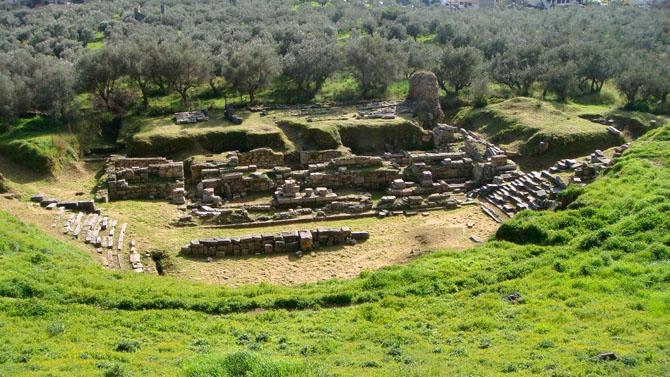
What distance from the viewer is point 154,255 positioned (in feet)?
73.0

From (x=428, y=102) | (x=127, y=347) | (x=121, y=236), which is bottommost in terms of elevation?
(x=121, y=236)

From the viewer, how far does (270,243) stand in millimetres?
23547

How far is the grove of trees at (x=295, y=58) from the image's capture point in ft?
126

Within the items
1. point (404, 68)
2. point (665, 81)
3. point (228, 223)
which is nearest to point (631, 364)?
point (228, 223)

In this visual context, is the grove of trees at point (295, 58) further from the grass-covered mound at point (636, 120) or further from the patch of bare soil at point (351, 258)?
the patch of bare soil at point (351, 258)

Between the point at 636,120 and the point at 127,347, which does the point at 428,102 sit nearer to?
the point at 636,120

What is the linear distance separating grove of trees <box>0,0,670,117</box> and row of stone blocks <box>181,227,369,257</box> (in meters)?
18.9

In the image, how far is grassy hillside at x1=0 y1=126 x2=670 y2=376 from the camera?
11.9 meters

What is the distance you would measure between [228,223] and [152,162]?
812cm

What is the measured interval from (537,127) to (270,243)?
19.3m

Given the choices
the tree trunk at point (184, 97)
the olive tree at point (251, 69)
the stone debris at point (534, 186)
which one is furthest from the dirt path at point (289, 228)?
the olive tree at point (251, 69)

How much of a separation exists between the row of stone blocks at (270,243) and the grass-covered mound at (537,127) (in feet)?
48.8

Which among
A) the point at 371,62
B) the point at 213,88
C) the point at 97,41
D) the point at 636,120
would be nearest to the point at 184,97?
the point at 213,88

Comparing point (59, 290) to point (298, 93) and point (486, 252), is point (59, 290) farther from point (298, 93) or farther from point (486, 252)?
point (298, 93)
